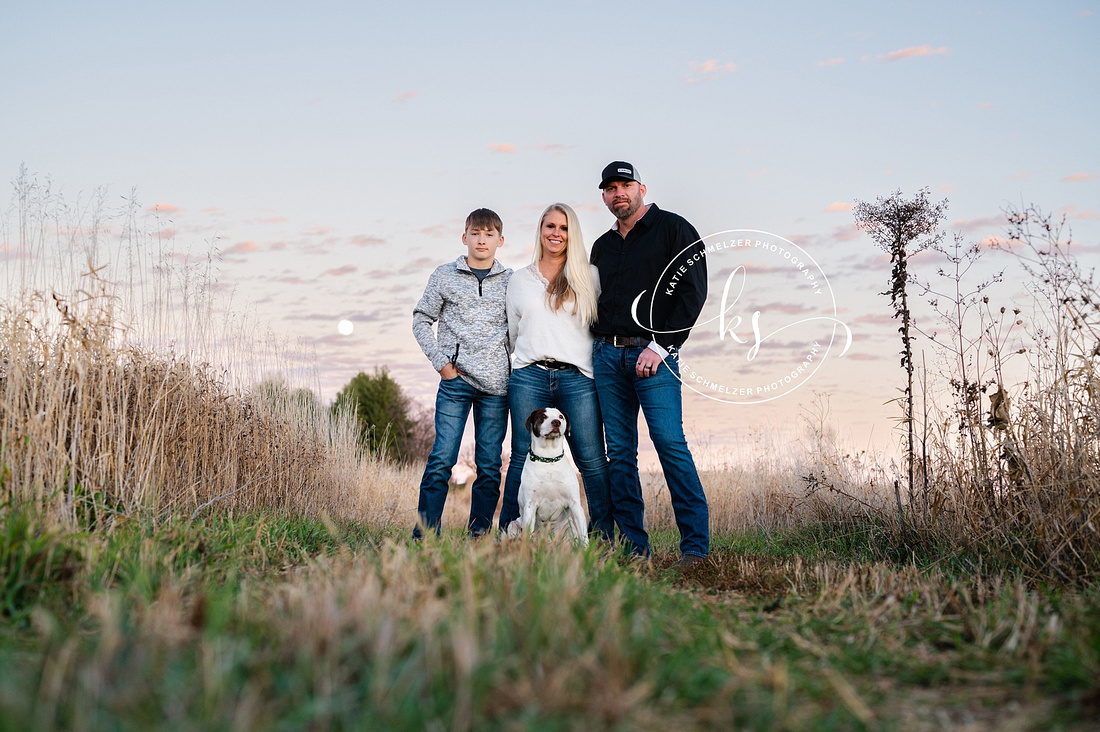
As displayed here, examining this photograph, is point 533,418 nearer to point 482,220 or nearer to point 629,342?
point 629,342

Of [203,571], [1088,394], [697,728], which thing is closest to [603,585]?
[697,728]

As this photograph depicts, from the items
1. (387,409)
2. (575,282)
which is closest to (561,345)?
(575,282)

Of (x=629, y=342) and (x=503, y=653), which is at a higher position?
(x=629, y=342)

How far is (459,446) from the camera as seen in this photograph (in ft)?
17.3

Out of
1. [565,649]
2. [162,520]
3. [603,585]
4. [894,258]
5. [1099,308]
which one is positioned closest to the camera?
[565,649]

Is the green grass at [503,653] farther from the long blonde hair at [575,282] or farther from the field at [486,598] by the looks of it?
the long blonde hair at [575,282]

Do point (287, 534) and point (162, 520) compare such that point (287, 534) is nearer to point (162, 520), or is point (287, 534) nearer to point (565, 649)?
point (162, 520)

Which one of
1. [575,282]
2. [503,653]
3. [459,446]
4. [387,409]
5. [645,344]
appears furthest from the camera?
[387,409]

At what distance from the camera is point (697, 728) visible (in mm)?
1702

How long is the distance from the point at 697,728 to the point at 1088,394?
335cm

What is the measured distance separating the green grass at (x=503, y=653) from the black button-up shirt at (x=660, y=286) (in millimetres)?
1821

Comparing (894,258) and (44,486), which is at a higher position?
(894,258)

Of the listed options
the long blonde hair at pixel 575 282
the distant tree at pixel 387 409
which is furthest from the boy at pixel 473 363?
the distant tree at pixel 387 409

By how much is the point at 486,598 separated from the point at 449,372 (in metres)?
3.03
